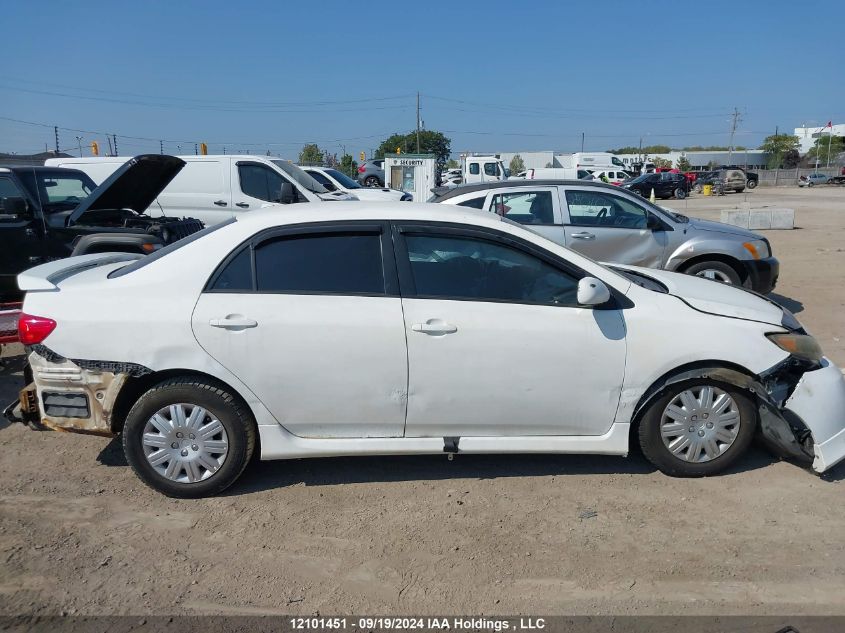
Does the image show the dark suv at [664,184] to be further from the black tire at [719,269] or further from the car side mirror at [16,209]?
the car side mirror at [16,209]

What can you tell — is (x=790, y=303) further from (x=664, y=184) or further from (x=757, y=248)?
(x=664, y=184)

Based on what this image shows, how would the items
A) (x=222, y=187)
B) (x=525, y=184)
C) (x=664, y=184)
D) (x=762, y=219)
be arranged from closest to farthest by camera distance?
(x=525, y=184), (x=222, y=187), (x=762, y=219), (x=664, y=184)

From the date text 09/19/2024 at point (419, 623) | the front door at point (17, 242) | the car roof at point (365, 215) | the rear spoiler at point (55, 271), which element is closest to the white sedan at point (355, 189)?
the front door at point (17, 242)

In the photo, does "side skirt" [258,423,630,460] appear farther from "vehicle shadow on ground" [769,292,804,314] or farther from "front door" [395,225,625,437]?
"vehicle shadow on ground" [769,292,804,314]

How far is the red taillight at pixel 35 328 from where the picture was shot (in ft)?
12.7

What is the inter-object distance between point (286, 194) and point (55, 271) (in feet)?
21.9

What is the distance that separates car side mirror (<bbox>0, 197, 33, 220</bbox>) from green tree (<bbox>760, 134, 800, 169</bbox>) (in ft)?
318

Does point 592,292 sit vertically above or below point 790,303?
above

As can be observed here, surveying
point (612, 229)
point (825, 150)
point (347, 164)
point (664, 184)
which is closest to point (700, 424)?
point (612, 229)

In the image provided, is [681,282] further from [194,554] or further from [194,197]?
[194,197]

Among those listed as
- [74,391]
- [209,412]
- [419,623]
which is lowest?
[419,623]

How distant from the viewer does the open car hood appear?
6961mm

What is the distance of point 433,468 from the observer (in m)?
4.39

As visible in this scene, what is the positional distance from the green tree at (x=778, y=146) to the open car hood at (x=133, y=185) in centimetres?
9604
